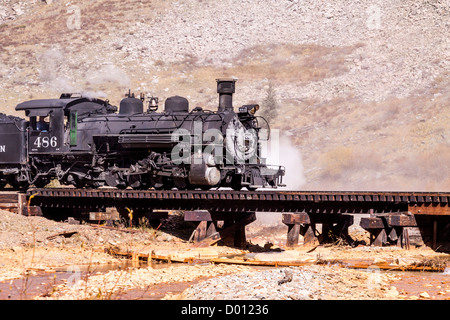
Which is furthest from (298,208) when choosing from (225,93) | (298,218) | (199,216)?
(225,93)

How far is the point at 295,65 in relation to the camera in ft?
198

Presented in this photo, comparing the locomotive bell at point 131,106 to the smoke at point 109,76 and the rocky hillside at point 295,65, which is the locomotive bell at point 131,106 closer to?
the rocky hillside at point 295,65

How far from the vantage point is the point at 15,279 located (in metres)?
12.1

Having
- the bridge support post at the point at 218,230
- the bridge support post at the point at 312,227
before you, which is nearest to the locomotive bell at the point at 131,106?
the bridge support post at the point at 218,230

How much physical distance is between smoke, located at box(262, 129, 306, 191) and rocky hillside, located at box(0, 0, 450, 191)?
15cm

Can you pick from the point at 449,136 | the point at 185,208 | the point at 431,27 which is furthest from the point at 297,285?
the point at 431,27

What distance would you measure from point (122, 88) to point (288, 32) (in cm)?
1965

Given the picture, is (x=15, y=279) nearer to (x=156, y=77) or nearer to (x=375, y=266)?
(x=375, y=266)

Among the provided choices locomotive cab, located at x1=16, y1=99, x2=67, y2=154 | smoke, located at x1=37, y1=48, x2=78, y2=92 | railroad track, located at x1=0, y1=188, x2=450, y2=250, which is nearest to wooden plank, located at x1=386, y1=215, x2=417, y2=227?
railroad track, located at x1=0, y1=188, x2=450, y2=250

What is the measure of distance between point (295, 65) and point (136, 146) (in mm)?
41836

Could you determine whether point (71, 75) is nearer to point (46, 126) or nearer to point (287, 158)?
point (287, 158)

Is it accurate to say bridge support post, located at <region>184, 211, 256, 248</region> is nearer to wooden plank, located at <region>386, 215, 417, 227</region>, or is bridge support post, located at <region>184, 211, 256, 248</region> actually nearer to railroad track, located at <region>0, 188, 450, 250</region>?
railroad track, located at <region>0, 188, 450, 250</region>

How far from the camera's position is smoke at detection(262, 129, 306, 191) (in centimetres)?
3828

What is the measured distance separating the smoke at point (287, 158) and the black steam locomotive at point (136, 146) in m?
15.0
